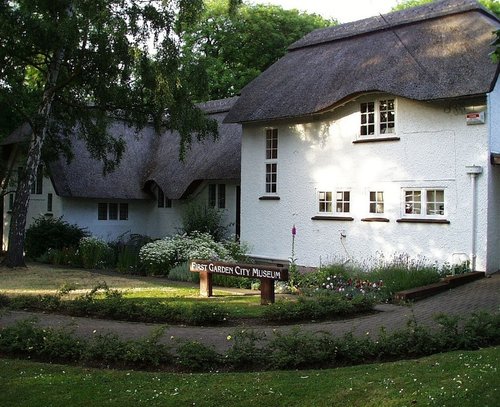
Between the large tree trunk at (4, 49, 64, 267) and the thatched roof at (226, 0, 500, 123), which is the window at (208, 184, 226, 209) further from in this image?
the large tree trunk at (4, 49, 64, 267)

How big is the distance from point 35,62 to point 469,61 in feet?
48.7

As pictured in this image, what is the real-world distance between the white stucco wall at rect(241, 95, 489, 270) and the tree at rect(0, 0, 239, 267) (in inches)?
129

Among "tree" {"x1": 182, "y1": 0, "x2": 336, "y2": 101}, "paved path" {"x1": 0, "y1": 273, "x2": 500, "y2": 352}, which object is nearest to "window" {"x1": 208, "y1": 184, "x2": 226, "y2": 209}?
"paved path" {"x1": 0, "y1": 273, "x2": 500, "y2": 352}

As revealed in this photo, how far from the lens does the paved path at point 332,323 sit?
A: 959cm

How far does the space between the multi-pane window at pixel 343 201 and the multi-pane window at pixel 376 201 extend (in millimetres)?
848

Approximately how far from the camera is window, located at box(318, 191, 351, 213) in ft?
62.3

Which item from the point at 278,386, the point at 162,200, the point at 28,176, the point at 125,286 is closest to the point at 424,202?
the point at 125,286

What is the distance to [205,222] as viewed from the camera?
78.1ft

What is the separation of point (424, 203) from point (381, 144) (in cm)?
230

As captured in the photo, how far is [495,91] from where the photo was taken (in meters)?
16.2

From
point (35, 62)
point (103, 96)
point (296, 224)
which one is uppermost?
point (35, 62)

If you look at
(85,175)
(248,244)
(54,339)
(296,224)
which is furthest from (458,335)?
(85,175)

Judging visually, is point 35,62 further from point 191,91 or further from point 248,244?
point 248,244

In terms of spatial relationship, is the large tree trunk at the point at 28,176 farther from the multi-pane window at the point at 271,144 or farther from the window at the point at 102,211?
the multi-pane window at the point at 271,144
